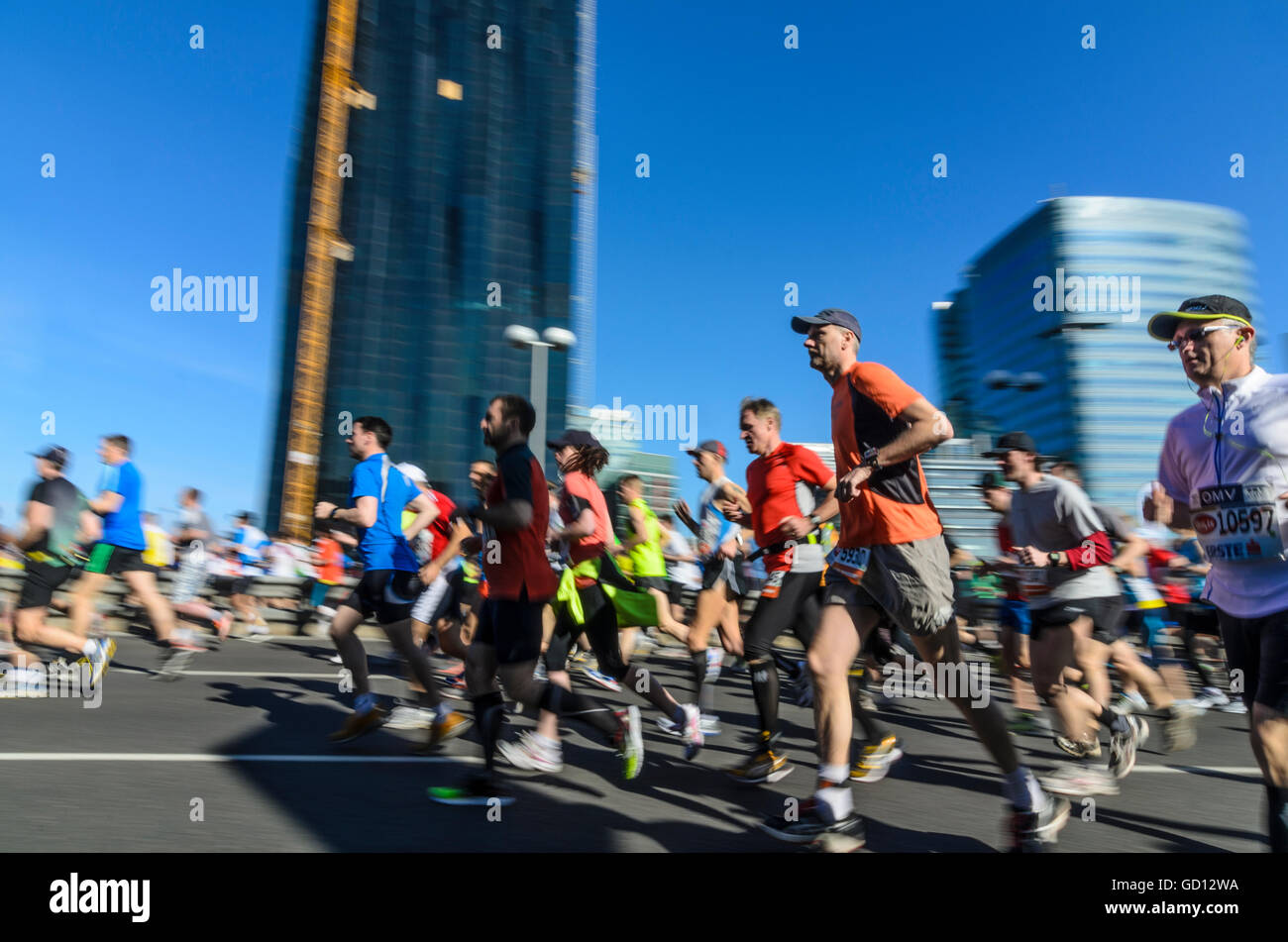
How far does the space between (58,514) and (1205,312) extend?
291 inches

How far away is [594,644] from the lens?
5020 mm

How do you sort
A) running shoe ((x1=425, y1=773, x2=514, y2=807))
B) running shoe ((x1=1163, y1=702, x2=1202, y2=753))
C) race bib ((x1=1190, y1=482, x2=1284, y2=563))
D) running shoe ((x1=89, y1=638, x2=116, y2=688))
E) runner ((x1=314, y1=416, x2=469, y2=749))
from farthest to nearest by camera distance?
running shoe ((x1=89, y1=638, x2=116, y2=688)) → running shoe ((x1=1163, y1=702, x2=1202, y2=753)) → runner ((x1=314, y1=416, x2=469, y2=749)) → running shoe ((x1=425, y1=773, x2=514, y2=807)) → race bib ((x1=1190, y1=482, x2=1284, y2=563))

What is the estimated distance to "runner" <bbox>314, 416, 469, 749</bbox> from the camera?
5.07m

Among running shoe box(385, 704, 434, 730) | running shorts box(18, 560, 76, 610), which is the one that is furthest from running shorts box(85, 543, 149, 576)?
running shoe box(385, 704, 434, 730)

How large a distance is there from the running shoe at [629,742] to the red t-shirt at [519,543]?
0.76m

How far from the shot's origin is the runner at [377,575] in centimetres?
507

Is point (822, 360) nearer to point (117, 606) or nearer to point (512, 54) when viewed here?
point (117, 606)

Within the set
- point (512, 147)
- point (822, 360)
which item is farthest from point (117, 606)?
point (512, 147)

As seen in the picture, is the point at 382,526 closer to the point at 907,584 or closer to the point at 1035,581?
the point at 907,584

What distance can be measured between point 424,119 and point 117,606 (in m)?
87.2

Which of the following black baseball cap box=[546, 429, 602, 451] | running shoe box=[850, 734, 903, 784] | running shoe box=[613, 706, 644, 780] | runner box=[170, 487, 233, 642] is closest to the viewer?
running shoe box=[613, 706, 644, 780]

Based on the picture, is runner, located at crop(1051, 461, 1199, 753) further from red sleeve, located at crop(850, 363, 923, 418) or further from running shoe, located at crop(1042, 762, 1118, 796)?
red sleeve, located at crop(850, 363, 923, 418)

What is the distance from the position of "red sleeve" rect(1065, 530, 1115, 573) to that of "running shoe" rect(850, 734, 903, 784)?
56.9 inches

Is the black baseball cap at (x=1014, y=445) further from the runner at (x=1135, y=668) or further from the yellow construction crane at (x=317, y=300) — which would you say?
the yellow construction crane at (x=317, y=300)
